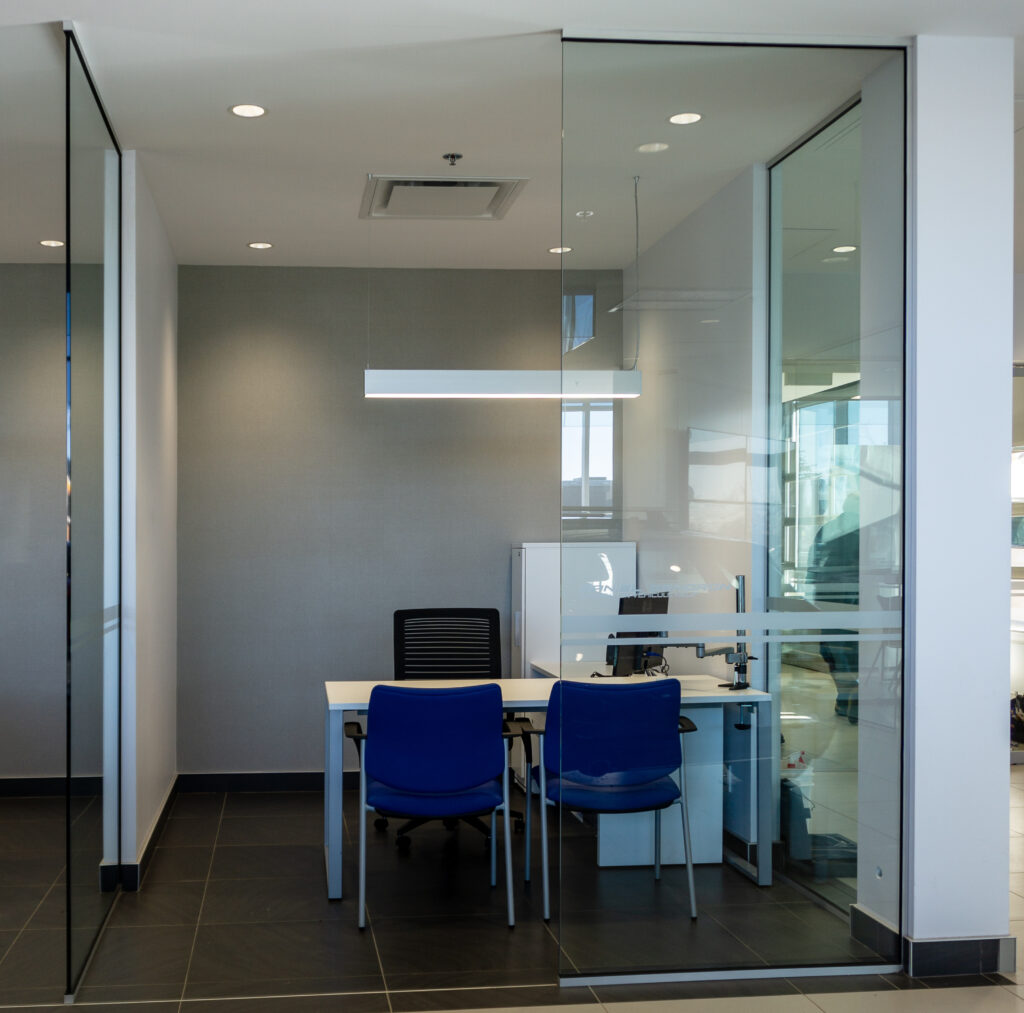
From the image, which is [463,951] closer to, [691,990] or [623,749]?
[691,990]

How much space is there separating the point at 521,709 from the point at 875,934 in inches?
62.4

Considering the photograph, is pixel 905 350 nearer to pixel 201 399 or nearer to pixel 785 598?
pixel 785 598

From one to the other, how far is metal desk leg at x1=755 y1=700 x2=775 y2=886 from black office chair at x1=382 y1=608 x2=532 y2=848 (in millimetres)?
2045

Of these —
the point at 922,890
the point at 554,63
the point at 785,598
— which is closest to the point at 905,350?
the point at 785,598

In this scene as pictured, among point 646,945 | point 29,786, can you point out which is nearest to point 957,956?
point 646,945

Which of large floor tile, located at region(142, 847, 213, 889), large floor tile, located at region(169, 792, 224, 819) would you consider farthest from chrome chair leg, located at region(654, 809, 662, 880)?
large floor tile, located at region(169, 792, 224, 819)

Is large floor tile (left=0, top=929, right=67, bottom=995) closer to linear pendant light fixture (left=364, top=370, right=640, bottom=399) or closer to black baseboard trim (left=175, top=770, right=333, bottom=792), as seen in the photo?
black baseboard trim (left=175, top=770, right=333, bottom=792)

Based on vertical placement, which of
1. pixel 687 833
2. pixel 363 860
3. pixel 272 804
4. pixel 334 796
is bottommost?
pixel 272 804

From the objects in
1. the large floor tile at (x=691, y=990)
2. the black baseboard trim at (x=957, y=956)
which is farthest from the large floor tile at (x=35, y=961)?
the black baseboard trim at (x=957, y=956)

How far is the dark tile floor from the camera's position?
11.8ft

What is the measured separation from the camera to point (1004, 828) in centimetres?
373

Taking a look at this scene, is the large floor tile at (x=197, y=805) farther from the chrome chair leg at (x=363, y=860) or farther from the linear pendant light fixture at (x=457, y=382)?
→ the linear pendant light fixture at (x=457, y=382)

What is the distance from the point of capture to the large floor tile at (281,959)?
12.0 ft

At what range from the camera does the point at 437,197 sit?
5332mm
